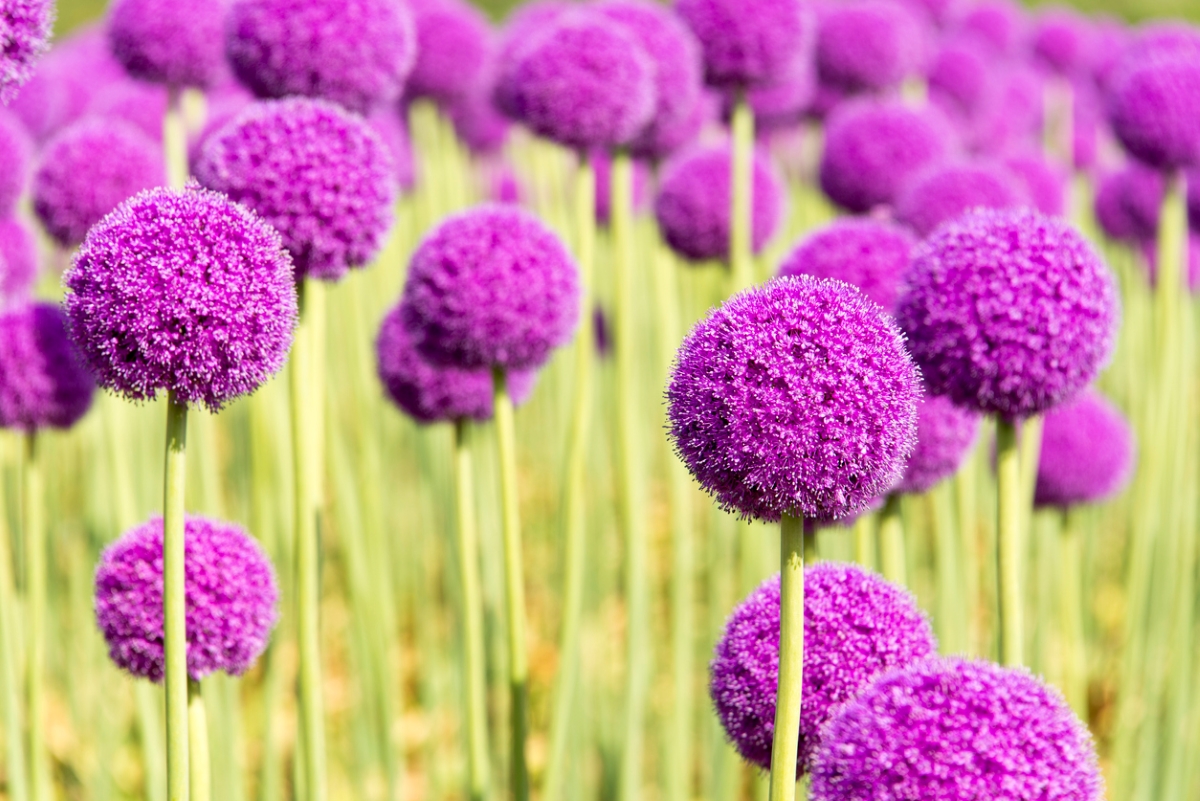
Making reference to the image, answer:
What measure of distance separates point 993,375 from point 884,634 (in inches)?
18.6

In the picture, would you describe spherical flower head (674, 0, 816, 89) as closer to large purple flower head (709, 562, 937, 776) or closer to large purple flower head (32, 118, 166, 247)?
large purple flower head (32, 118, 166, 247)

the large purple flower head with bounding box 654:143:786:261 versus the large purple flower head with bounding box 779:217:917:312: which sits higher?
the large purple flower head with bounding box 654:143:786:261

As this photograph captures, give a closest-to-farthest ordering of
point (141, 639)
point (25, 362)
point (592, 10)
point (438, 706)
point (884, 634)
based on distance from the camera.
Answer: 1. point (884, 634)
2. point (141, 639)
3. point (25, 362)
4. point (592, 10)
5. point (438, 706)

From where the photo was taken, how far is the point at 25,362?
219 cm

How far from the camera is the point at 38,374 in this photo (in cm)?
220

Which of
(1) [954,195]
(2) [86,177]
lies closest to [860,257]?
(1) [954,195]

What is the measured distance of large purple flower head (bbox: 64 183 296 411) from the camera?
4.37 feet

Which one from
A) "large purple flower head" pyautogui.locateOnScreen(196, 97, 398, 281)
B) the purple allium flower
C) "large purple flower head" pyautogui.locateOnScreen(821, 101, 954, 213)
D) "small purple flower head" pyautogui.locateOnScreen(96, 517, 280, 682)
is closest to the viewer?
"small purple flower head" pyautogui.locateOnScreen(96, 517, 280, 682)

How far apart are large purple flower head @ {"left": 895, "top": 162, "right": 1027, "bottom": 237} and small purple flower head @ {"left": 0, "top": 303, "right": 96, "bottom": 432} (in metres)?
1.68

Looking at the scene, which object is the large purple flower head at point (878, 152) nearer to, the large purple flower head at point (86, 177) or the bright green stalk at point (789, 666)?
the large purple flower head at point (86, 177)

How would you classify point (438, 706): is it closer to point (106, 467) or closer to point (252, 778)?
point (252, 778)

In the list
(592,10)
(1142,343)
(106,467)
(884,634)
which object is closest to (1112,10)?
(1142,343)

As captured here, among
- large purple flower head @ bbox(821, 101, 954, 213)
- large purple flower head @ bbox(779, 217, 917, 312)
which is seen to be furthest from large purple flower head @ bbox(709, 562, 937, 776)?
large purple flower head @ bbox(821, 101, 954, 213)

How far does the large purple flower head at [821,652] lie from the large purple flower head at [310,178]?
0.82m
